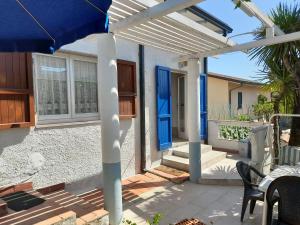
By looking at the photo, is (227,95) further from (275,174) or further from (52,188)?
(52,188)

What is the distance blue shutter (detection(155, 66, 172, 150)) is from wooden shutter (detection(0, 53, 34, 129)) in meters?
3.95

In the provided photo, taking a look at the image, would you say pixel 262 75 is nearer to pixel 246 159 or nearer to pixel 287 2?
pixel 287 2

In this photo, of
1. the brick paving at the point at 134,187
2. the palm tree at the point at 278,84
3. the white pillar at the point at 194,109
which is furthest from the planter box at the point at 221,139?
the brick paving at the point at 134,187

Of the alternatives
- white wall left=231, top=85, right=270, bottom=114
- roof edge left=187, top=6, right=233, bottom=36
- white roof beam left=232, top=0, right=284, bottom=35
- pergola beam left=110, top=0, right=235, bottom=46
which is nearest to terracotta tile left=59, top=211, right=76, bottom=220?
pergola beam left=110, top=0, right=235, bottom=46

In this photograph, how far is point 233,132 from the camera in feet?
32.6

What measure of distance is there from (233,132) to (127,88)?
17.1 ft

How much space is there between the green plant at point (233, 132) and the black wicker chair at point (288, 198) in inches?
259

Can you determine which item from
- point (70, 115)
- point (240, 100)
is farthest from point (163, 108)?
point (240, 100)

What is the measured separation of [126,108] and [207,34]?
297 centimetres

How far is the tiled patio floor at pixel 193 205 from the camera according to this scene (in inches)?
192

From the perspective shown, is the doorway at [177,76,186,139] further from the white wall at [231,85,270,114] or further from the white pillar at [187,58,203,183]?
the white wall at [231,85,270,114]

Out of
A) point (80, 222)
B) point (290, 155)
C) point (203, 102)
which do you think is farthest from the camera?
point (203, 102)

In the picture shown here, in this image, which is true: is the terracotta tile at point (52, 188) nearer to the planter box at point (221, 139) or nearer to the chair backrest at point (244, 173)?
the chair backrest at point (244, 173)

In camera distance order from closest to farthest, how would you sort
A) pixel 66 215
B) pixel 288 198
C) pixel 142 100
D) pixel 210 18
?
1. pixel 288 198
2. pixel 66 215
3. pixel 142 100
4. pixel 210 18
